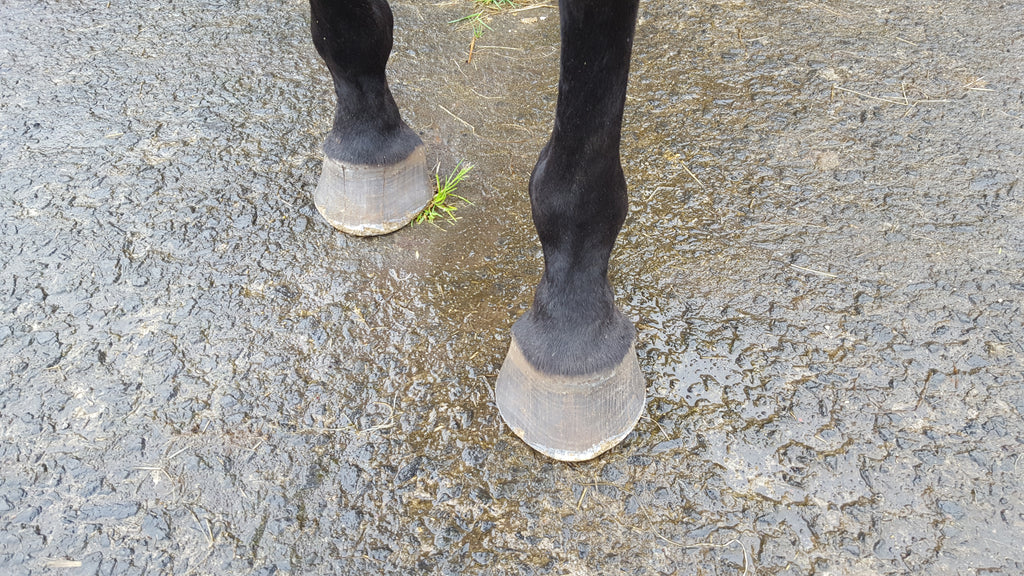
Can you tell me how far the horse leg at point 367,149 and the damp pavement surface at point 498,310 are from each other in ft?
0.30

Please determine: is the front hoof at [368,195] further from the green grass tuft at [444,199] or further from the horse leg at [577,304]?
the horse leg at [577,304]

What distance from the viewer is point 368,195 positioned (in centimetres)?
203

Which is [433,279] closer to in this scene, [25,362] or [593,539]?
[593,539]

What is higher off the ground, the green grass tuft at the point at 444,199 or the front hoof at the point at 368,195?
the front hoof at the point at 368,195

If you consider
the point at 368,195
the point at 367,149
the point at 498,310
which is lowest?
the point at 498,310

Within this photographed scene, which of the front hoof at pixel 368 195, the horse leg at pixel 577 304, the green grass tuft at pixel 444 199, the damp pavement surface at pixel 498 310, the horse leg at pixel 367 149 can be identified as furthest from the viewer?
the green grass tuft at pixel 444 199

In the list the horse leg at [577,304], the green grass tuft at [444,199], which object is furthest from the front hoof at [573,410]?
the green grass tuft at [444,199]

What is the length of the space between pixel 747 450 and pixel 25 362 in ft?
5.70

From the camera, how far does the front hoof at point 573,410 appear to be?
4.95ft

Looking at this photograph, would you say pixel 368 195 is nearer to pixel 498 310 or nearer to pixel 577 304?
pixel 498 310

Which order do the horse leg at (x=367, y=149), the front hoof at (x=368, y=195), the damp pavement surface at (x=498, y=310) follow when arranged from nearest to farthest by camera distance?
the damp pavement surface at (x=498, y=310) → the horse leg at (x=367, y=149) → the front hoof at (x=368, y=195)

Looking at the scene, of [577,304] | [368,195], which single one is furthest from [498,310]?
[368,195]

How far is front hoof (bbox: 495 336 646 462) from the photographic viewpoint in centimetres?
151

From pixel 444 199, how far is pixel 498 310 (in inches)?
19.2
